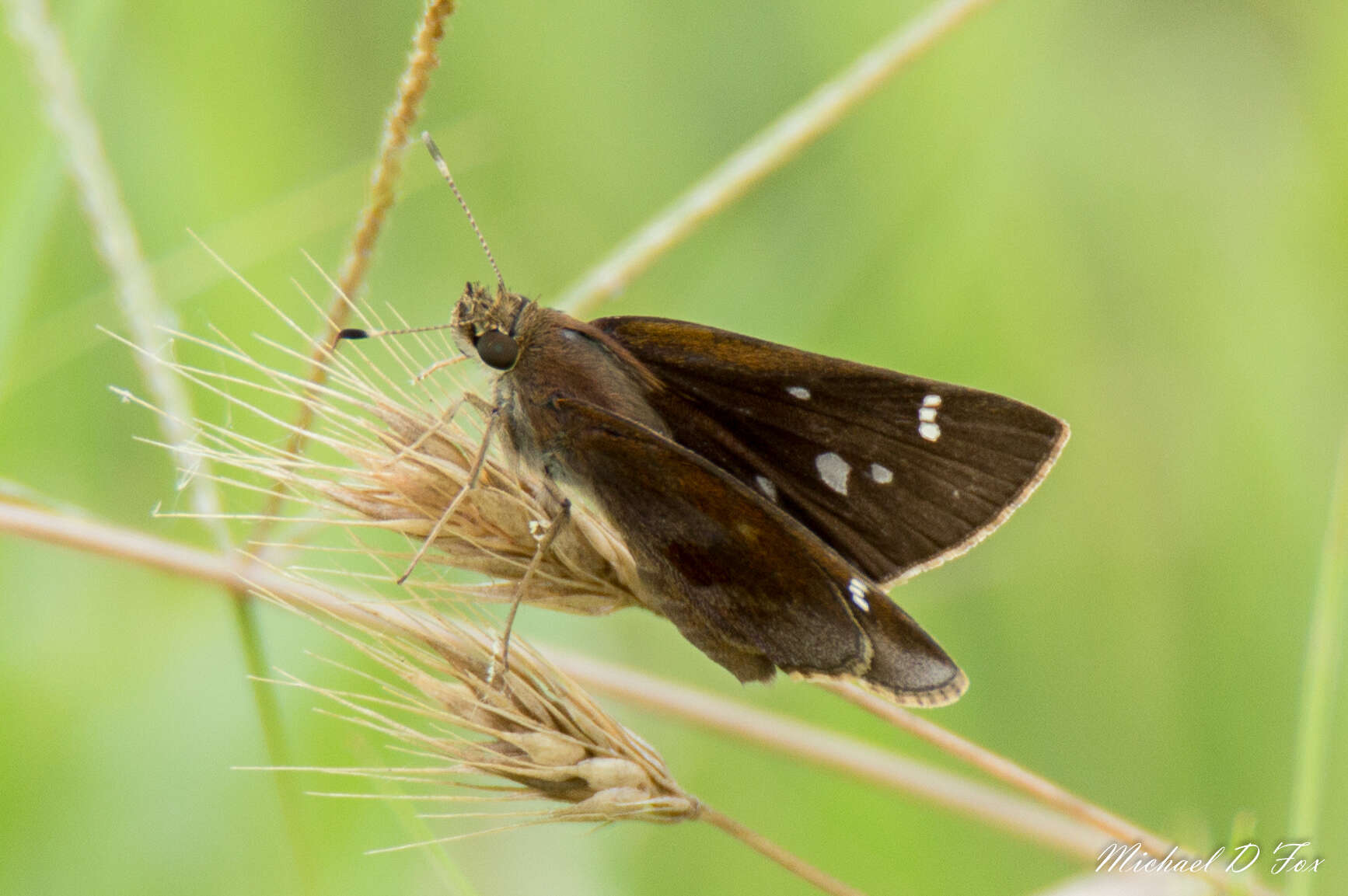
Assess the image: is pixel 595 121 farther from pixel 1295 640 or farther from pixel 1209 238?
pixel 1295 640

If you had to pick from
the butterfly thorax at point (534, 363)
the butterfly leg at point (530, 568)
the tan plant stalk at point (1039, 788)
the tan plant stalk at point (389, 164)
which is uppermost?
the tan plant stalk at point (389, 164)

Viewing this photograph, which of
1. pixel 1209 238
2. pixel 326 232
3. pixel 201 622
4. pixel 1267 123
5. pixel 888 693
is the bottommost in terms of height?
pixel 888 693

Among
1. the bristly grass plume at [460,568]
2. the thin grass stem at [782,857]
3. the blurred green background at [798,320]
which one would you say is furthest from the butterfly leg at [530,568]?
the blurred green background at [798,320]

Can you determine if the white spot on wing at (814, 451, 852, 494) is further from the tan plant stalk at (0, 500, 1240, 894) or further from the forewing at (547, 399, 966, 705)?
the tan plant stalk at (0, 500, 1240, 894)

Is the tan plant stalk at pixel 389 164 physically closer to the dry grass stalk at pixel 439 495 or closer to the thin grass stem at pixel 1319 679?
the dry grass stalk at pixel 439 495

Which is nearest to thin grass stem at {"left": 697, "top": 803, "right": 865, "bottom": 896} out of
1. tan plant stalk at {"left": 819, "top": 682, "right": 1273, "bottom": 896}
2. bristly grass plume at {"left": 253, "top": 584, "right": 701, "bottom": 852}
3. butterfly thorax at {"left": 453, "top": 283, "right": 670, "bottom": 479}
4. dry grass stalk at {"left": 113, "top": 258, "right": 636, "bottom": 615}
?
bristly grass plume at {"left": 253, "top": 584, "right": 701, "bottom": 852}

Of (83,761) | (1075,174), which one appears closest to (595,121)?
(1075,174)

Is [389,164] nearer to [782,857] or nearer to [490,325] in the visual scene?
[490,325]
